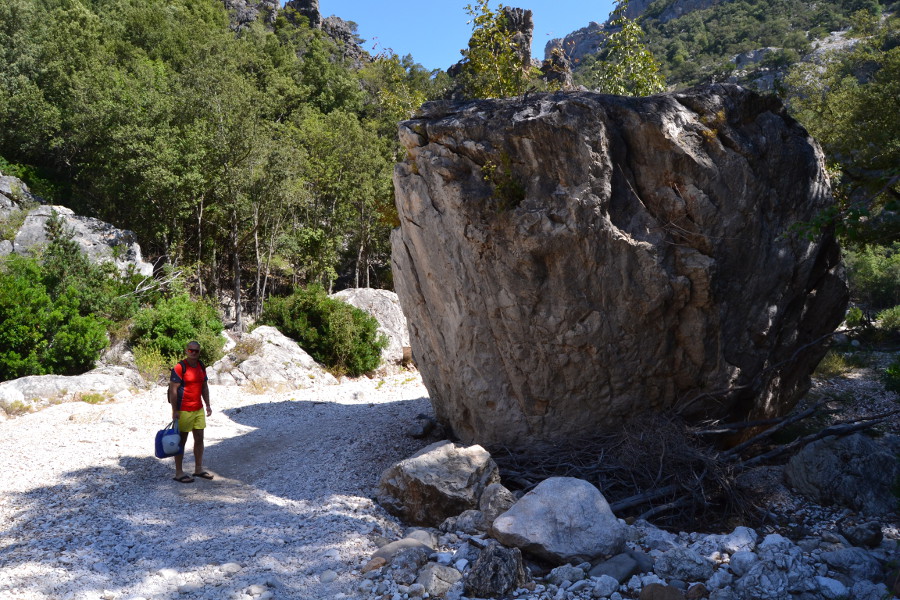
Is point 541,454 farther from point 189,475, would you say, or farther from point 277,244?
point 277,244

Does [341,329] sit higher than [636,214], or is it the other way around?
[636,214]

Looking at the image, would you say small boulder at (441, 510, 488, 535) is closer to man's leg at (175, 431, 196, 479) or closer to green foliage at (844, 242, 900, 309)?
man's leg at (175, 431, 196, 479)

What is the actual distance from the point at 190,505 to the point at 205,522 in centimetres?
62

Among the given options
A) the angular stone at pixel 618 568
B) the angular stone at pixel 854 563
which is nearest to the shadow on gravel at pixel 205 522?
the angular stone at pixel 618 568

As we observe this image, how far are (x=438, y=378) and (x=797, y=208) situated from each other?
5.02m

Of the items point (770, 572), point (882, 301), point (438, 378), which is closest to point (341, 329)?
point (438, 378)

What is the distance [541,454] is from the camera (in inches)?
286

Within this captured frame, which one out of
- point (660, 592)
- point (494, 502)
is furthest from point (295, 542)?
point (660, 592)

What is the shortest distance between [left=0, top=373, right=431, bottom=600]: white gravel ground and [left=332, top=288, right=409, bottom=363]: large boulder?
727cm

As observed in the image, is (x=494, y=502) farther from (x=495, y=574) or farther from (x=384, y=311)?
(x=384, y=311)

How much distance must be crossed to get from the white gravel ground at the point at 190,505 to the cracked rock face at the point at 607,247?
238 centimetres

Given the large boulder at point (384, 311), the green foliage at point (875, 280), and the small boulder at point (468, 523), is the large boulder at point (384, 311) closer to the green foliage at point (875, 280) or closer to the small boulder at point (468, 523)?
the small boulder at point (468, 523)

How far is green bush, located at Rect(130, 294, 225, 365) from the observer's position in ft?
45.0

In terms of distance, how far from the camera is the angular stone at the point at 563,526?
4.91 metres
